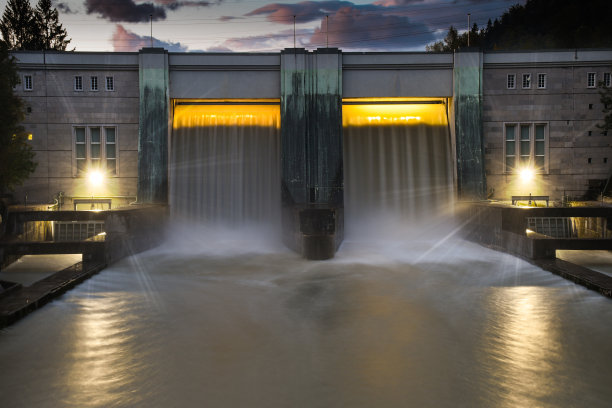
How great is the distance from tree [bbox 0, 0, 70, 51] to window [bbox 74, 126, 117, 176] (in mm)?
39984

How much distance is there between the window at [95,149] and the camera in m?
23.2

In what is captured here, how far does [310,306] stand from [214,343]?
342 centimetres

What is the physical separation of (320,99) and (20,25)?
160ft

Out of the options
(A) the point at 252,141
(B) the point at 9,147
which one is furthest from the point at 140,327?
(A) the point at 252,141

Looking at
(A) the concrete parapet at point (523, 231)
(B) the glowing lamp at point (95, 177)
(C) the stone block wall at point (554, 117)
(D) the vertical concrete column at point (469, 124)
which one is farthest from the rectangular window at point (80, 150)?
(C) the stone block wall at point (554, 117)

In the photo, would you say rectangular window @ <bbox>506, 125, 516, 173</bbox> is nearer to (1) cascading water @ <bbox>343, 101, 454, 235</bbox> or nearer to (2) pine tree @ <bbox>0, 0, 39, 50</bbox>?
(1) cascading water @ <bbox>343, 101, 454, 235</bbox>

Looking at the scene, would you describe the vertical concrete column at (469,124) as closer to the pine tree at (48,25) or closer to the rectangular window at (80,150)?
the rectangular window at (80,150)

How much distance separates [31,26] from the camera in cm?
5622

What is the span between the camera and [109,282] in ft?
47.2

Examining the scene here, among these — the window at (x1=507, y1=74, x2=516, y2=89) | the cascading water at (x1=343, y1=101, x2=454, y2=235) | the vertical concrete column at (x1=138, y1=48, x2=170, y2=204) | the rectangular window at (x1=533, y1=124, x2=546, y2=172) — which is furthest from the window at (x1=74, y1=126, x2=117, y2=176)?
the rectangular window at (x1=533, y1=124, x2=546, y2=172)

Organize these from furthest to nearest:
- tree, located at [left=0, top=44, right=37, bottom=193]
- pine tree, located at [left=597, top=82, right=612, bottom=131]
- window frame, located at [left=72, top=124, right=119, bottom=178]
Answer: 1. window frame, located at [left=72, top=124, right=119, bottom=178]
2. pine tree, located at [left=597, top=82, right=612, bottom=131]
3. tree, located at [left=0, top=44, right=37, bottom=193]

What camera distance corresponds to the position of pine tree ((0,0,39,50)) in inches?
2160

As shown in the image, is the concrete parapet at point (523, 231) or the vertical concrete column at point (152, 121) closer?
the concrete parapet at point (523, 231)

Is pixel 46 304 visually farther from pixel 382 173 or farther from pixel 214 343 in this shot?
pixel 382 173
